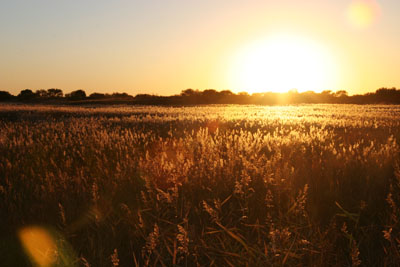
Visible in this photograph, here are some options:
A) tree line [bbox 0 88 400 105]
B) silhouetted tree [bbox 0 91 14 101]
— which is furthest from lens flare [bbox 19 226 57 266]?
silhouetted tree [bbox 0 91 14 101]

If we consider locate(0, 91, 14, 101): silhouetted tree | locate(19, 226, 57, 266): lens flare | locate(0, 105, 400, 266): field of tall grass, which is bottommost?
locate(19, 226, 57, 266): lens flare

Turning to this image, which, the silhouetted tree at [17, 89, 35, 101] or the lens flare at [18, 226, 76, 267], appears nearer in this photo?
the lens flare at [18, 226, 76, 267]

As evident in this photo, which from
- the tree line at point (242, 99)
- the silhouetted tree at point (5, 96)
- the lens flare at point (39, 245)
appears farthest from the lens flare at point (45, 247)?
the silhouetted tree at point (5, 96)

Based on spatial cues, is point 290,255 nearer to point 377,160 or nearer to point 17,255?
point 17,255

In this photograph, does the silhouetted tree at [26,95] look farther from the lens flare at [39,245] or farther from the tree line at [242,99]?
the lens flare at [39,245]

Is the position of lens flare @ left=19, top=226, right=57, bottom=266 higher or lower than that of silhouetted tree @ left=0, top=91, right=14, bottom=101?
lower

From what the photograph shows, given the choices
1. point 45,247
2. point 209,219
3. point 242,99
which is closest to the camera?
point 45,247

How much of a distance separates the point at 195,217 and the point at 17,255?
1449mm

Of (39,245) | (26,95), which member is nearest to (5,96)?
(26,95)

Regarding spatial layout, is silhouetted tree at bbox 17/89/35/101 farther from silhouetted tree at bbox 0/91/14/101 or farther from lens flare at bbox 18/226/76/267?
lens flare at bbox 18/226/76/267

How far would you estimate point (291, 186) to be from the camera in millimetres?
3203

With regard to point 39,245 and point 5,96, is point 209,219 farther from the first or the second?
point 5,96

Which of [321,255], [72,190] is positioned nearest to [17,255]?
[72,190]

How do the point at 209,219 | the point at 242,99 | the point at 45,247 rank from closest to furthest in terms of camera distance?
the point at 45,247 < the point at 209,219 < the point at 242,99
